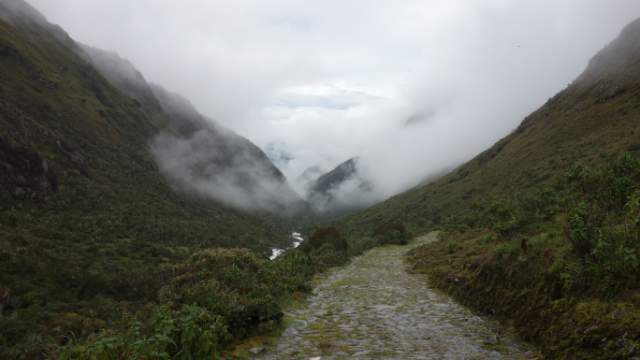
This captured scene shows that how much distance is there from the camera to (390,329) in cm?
1055

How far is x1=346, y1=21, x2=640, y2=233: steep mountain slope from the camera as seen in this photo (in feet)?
132

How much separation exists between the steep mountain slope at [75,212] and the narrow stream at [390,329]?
5.83 m

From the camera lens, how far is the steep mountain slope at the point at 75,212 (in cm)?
5469

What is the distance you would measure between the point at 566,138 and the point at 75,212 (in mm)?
97373

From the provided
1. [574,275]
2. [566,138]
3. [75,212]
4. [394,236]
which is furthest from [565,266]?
[75,212]

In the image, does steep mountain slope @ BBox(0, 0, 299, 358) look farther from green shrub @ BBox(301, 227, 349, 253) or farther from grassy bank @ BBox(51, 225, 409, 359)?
green shrub @ BBox(301, 227, 349, 253)

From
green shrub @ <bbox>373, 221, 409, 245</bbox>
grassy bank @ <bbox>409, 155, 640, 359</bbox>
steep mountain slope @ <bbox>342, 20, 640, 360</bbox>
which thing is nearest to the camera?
grassy bank @ <bbox>409, 155, 640, 359</bbox>

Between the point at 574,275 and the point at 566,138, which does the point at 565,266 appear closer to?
the point at 574,275

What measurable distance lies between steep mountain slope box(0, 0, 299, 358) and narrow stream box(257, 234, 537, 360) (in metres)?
5.83

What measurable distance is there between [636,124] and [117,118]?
188098 mm

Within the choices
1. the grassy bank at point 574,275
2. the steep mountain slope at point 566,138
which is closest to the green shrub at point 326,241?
the grassy bank at point 574,275

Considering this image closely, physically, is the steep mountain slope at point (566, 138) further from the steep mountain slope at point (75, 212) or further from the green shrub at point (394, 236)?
the steep mountain slope at point (75, 212)

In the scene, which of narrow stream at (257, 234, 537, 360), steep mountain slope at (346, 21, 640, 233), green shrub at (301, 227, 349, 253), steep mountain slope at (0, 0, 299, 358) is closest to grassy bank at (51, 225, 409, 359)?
narrow stream at (257, 234, 537, 360)

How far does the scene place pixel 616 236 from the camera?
8.98m
